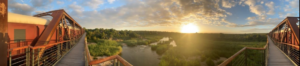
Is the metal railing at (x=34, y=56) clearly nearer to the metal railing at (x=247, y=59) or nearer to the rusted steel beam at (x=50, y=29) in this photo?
the rusted steel beam at (x=50, y=29)

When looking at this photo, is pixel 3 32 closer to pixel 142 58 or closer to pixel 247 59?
pixel 247 59

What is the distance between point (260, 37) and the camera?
86.2 ft

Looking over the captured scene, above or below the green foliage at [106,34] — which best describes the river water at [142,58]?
below

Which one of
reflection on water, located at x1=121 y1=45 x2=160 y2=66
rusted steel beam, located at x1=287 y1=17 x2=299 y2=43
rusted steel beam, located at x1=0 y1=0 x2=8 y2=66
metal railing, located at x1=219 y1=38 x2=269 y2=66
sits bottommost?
reflection on water, located at x1=121 y1=45 x2=160 y2=66

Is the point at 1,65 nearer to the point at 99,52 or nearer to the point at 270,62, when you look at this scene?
the point at 270,62

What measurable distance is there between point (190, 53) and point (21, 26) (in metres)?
13.7

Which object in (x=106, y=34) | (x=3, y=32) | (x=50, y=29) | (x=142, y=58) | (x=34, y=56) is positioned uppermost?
(x=50, y=29)

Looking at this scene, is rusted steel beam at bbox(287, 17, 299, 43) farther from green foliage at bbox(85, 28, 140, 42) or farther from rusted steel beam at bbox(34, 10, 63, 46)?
green foliage at bbox(85, 28, 140, 42)

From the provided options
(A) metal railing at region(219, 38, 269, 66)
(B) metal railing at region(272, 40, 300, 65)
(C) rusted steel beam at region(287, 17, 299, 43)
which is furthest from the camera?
(C) rusted steel beam at region(287, 17, 299, 43)

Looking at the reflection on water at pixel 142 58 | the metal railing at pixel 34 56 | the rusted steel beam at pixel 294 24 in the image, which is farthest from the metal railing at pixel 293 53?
the reflection on water at pixel 142 58

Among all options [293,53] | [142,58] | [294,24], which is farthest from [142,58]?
[294,24]

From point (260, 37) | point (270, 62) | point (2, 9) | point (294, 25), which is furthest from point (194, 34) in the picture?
point (2, 9)

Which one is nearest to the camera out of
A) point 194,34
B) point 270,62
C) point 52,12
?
point 270,62

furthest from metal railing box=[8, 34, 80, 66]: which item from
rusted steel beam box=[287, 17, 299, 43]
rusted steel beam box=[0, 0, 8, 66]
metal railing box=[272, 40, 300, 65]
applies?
rusted steel beam box=[287, 17, 299, 43]
